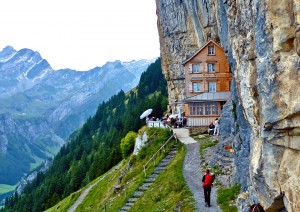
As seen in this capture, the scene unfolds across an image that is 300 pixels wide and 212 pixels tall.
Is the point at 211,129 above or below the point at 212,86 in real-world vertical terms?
below

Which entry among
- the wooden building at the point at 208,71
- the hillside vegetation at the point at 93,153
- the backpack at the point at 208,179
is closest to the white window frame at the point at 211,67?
the wooden building at the point at 208,71

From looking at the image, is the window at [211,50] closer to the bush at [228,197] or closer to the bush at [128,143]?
the bush at [128,143]

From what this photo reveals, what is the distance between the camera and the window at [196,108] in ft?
177

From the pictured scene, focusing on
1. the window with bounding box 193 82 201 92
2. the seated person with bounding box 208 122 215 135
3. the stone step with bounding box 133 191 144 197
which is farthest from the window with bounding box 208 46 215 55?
the stone step with bounding box 133 191 144 197

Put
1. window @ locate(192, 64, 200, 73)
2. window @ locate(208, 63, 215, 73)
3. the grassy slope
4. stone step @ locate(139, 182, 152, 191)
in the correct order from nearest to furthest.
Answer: the grassy slope < stone step @ locate(139, 182, 152, 191) < window @ locate(208, 63, 215, 73) < window @ locate(192, 64, 200, 73)

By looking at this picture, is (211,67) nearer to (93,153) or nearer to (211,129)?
(211,129)

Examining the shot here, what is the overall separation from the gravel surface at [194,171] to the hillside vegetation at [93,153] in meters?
37.6

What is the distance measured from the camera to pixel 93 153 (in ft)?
428

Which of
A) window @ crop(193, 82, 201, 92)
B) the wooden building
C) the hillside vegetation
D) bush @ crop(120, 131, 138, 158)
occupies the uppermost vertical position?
the wooden building

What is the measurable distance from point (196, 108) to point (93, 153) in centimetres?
8092

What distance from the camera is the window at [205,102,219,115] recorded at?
5384 centimetres

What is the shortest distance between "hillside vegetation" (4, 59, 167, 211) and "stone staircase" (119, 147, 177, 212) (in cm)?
3999

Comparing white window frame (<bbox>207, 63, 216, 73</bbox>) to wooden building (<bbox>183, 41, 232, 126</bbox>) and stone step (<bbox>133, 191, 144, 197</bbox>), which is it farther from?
stone step (<bbox>133, 191, 144, 197</bbox>)

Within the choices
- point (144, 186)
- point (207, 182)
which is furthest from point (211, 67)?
point (207, 182)
